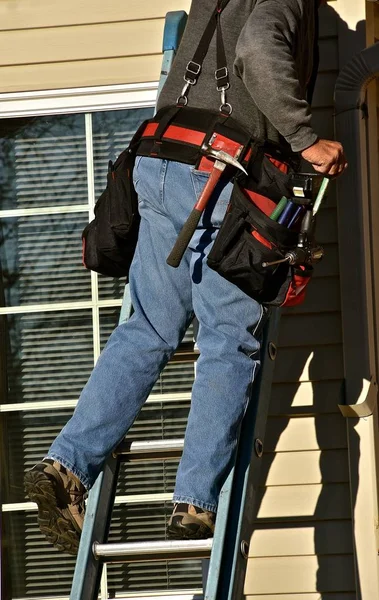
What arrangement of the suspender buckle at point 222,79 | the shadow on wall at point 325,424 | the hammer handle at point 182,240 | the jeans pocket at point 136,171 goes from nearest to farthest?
the hammer handle at point 182,240
the suspender buckle at point 222,79
the jeans pocket at point 136,171
the shadow on wall at point 325,424

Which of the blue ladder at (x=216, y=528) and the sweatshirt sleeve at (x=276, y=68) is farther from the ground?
the sweatshirt sleeve at (x=276, y=68)

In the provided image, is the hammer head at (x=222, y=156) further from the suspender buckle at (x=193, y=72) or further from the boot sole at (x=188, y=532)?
the boot sole at (x=188, y=532)

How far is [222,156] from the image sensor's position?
2.98m

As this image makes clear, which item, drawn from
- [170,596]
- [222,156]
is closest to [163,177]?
[222,156]

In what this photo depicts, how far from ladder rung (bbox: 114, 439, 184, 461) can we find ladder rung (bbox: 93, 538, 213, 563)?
33 centimetres

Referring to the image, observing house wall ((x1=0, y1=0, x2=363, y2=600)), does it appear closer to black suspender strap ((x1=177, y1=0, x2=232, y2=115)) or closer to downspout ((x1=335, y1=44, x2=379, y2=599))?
downspout ((x1=335, y1=44, x2=379, y2=599))

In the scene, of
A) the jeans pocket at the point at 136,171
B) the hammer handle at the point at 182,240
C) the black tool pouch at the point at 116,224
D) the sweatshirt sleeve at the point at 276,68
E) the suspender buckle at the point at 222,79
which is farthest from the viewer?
the black tool pouch at the point at 116,224

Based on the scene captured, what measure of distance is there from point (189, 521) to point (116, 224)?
40.4 inches

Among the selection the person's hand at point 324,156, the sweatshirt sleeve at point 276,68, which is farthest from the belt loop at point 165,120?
the person's hand at point 324,156

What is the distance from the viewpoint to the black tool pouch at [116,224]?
3352mm

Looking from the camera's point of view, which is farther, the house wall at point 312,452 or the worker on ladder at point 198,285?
Result: the house wall at point 312,452

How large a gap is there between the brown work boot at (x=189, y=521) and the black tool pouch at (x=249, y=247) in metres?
0.66

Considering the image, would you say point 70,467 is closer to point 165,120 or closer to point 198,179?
point 198,179

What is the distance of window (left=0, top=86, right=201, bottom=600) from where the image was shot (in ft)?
14.3
